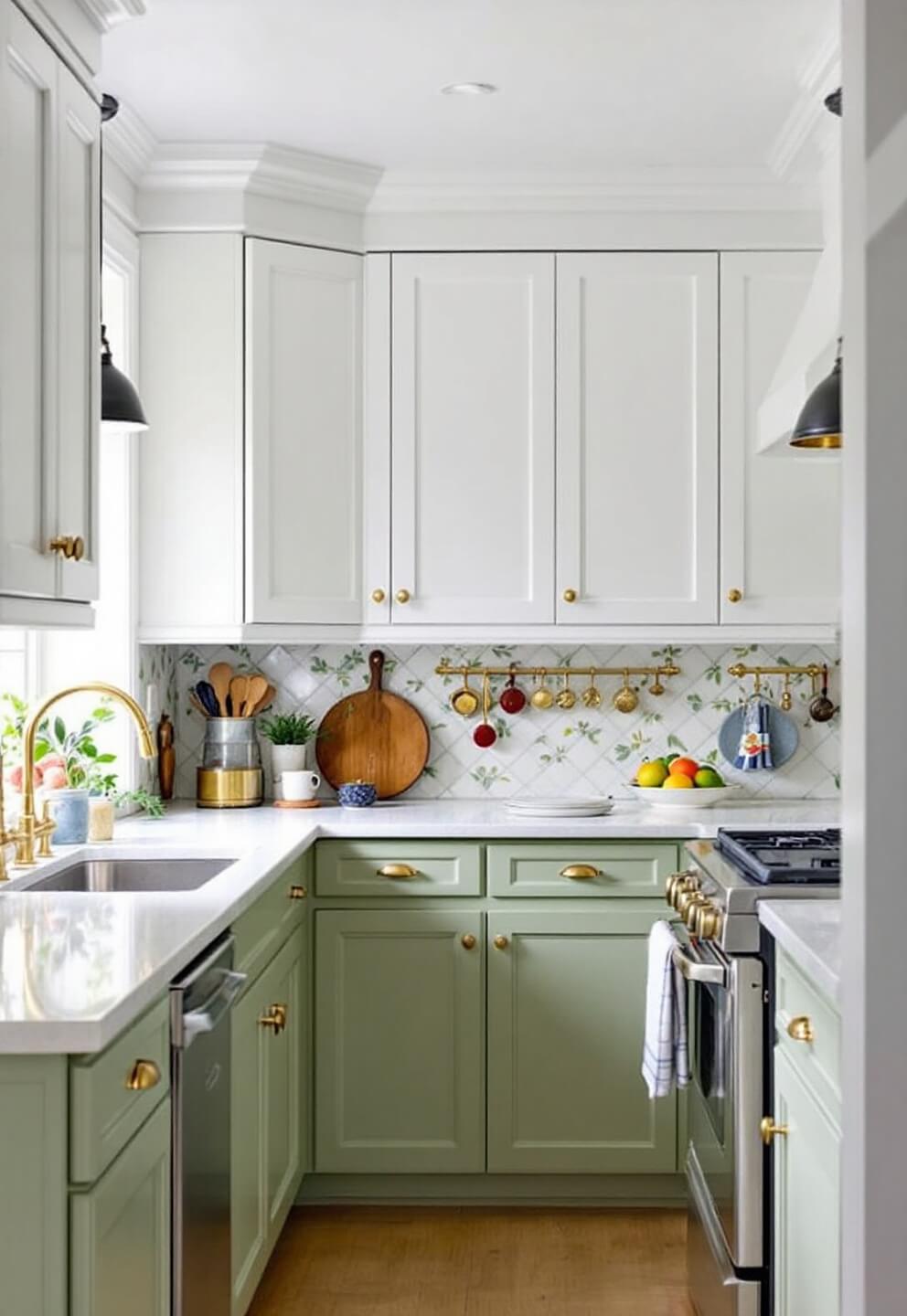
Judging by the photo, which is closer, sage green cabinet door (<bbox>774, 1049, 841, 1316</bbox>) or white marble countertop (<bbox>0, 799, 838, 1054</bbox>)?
white marble countertop (<bbox>0, 799, 838, 1054</bbox>)

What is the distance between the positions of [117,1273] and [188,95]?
8.57 ft

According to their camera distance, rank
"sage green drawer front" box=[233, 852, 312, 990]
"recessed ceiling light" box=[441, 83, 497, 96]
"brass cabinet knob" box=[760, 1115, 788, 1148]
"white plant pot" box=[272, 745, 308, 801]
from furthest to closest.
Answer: "white plant pot" box=[272, 745, 308, 801], "recessed ceiling light" box=[441, 83, 497, 96], "sage green drawer front" box=[233, 852, 312, 990], "brass cabinet knob" box=[760, 1115, 788, 1148]

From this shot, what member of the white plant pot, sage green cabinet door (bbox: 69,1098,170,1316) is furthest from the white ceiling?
sage green cabinet door (bbox: 69,1098,170,1316)

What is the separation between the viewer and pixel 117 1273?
196 cm

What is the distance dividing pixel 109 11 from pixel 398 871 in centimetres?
203

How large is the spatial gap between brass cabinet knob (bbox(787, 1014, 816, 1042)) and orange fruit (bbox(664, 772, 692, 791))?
187 centimetres

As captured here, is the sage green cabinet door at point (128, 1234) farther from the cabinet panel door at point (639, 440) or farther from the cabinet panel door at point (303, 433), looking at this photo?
the cabinet panel door at point (639, 440)

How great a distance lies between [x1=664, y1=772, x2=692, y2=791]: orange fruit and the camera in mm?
4094

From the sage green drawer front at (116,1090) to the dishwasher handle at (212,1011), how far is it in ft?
0.12

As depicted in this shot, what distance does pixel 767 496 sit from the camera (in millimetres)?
4078

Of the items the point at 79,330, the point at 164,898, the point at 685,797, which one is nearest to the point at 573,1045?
the point at 685,797

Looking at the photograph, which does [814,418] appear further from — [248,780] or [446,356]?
[248,780]

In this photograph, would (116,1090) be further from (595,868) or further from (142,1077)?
(595,868)

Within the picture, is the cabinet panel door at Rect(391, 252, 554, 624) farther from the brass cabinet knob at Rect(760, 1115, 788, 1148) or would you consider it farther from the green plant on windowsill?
the brass cabinet knob at Rect(760, 1115, 788, 1148)
